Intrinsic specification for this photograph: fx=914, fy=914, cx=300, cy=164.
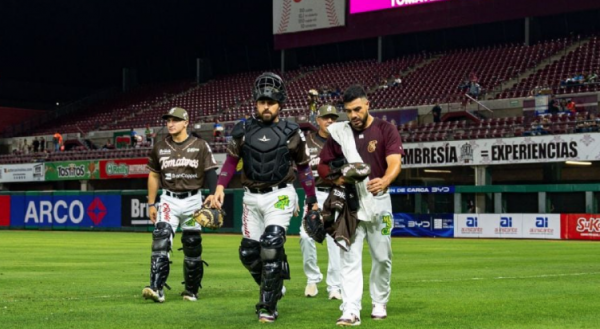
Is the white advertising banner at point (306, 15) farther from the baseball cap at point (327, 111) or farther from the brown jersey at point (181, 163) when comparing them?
the brown jersey at point (181, 163)

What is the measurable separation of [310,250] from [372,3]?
146 ft

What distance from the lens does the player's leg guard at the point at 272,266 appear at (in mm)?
9205

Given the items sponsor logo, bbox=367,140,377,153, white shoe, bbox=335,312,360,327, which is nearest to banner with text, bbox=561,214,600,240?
sponsor logo, bbox=367,140,377,153

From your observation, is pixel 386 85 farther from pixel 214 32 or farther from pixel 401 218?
pixel 214 32

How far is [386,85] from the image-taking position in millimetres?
52438

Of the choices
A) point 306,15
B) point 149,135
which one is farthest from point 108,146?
point 306,15

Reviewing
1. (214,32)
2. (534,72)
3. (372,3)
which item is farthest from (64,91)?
(534,72)

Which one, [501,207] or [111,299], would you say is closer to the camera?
[111,299]

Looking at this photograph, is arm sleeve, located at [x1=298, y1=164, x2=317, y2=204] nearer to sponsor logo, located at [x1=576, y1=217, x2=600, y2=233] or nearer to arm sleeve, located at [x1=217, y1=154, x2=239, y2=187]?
arm sleeve, located at [x1=217, y1=154, x2=239, y2=187]

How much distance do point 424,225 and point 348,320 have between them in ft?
100

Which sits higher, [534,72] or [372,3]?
[372,3]

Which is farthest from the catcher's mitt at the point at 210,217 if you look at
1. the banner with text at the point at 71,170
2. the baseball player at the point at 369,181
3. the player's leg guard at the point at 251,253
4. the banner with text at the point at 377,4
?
the banner with text at the point at 377,4

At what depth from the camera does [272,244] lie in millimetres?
9438

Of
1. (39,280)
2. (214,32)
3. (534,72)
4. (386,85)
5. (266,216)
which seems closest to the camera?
(266,216)
